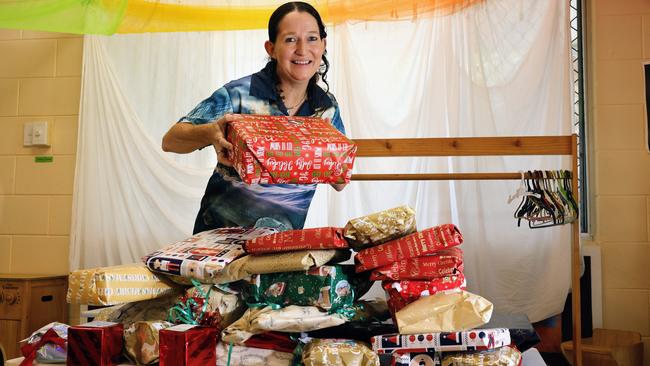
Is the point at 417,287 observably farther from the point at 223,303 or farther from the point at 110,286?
the point at 110,286

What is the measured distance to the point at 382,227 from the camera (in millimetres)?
1218

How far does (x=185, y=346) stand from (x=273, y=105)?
2.60 feet

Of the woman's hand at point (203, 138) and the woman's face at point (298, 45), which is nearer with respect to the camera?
the woman's hand at point (203, 138)

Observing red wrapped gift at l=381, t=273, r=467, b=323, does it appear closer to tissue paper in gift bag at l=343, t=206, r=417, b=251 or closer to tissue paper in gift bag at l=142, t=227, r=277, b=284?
tissue paper in gift bag at l=343, t=206, r=417, b=251

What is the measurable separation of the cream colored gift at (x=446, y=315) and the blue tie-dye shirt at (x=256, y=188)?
26.6 inches

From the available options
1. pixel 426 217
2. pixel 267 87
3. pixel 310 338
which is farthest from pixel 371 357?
pixel 426 217

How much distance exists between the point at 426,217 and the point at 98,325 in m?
2.02

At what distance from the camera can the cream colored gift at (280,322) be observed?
1172 mm

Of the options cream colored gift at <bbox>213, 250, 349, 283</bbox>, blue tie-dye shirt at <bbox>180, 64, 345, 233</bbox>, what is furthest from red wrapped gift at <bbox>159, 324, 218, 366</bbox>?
blue tie-dye shirt at <bbox>180, 64, 345, 233</bbox>

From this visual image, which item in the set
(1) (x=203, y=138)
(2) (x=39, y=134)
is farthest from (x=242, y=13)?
(1) (x=203, y=138)

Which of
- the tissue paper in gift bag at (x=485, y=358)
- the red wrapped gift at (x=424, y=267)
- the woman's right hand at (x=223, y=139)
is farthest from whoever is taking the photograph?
the woman's right hand at (x=223, y=139)

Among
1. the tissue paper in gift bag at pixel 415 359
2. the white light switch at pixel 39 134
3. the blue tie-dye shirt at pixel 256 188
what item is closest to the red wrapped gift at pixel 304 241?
the tissue paper in gift bag at pixel 415 359

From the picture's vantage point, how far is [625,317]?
124 inches

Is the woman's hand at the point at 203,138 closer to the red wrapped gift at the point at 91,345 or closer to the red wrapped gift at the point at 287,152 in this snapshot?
the red wrapped gift at the point at 287,152
